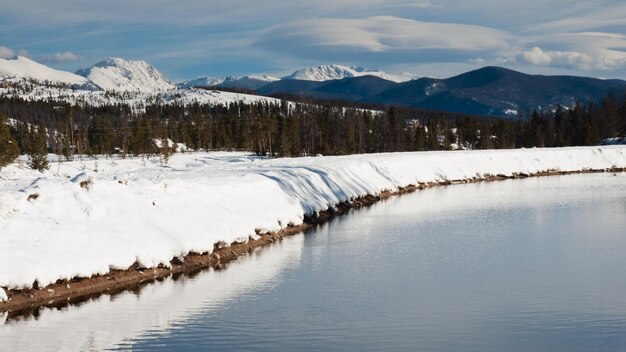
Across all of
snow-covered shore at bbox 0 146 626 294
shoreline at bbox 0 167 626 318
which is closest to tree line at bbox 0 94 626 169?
snow-covered shore at bbox 0 146 626 294

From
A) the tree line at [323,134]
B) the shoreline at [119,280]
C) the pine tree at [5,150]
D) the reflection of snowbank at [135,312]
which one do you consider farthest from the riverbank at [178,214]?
the tree line at [323,134]

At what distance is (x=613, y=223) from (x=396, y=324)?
20.7 meters

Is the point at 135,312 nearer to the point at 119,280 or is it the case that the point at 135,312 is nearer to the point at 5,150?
the point at 119,280

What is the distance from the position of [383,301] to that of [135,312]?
20.3 feet

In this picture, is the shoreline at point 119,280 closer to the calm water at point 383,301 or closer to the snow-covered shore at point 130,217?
the snow-covered shore at point 130,217

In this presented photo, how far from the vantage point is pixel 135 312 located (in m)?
16.7

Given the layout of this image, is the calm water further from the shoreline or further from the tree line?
the tree line

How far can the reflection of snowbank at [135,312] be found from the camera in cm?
1421

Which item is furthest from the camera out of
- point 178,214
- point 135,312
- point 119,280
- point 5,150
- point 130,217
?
point 5,150

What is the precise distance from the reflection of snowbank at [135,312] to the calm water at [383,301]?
33mm

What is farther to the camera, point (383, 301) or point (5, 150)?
point (5, 150)

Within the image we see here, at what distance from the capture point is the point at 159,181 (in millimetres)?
25000

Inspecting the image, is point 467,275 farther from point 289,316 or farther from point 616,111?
point 616,111

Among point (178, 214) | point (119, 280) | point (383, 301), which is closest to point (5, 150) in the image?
point (178, 214)
